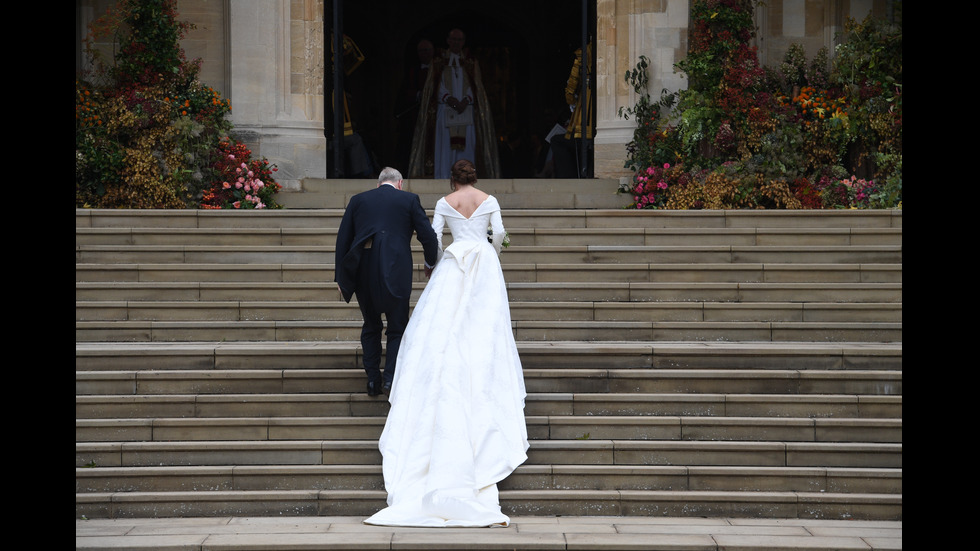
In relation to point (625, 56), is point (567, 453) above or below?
below

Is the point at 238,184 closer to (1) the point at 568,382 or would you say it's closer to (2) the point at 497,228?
(2) the point at 497,228

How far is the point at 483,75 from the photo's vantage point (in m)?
18.9

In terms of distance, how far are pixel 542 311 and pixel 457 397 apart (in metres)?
Result: 2.30

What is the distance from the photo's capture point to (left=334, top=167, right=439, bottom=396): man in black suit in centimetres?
661

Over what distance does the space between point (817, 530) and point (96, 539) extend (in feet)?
13.2

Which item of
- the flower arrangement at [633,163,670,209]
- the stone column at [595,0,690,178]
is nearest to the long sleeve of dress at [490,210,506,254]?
the flower arrangement at [633,163,670,209]

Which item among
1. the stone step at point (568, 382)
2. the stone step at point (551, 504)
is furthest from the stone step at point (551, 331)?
the stone step at point (551, 504)

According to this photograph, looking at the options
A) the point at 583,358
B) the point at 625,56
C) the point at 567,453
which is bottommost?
the point at 567,453

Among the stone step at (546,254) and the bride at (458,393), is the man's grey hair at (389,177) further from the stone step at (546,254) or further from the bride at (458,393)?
the stone step at (546,254)

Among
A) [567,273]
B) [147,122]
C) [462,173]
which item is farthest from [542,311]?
[147,122]

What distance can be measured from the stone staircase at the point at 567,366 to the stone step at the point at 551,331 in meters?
0.02

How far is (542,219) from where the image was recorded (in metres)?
9.69

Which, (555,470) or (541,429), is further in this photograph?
(541,429)

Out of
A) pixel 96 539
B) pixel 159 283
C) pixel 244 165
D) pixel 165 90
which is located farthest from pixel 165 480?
pixel 165 90
